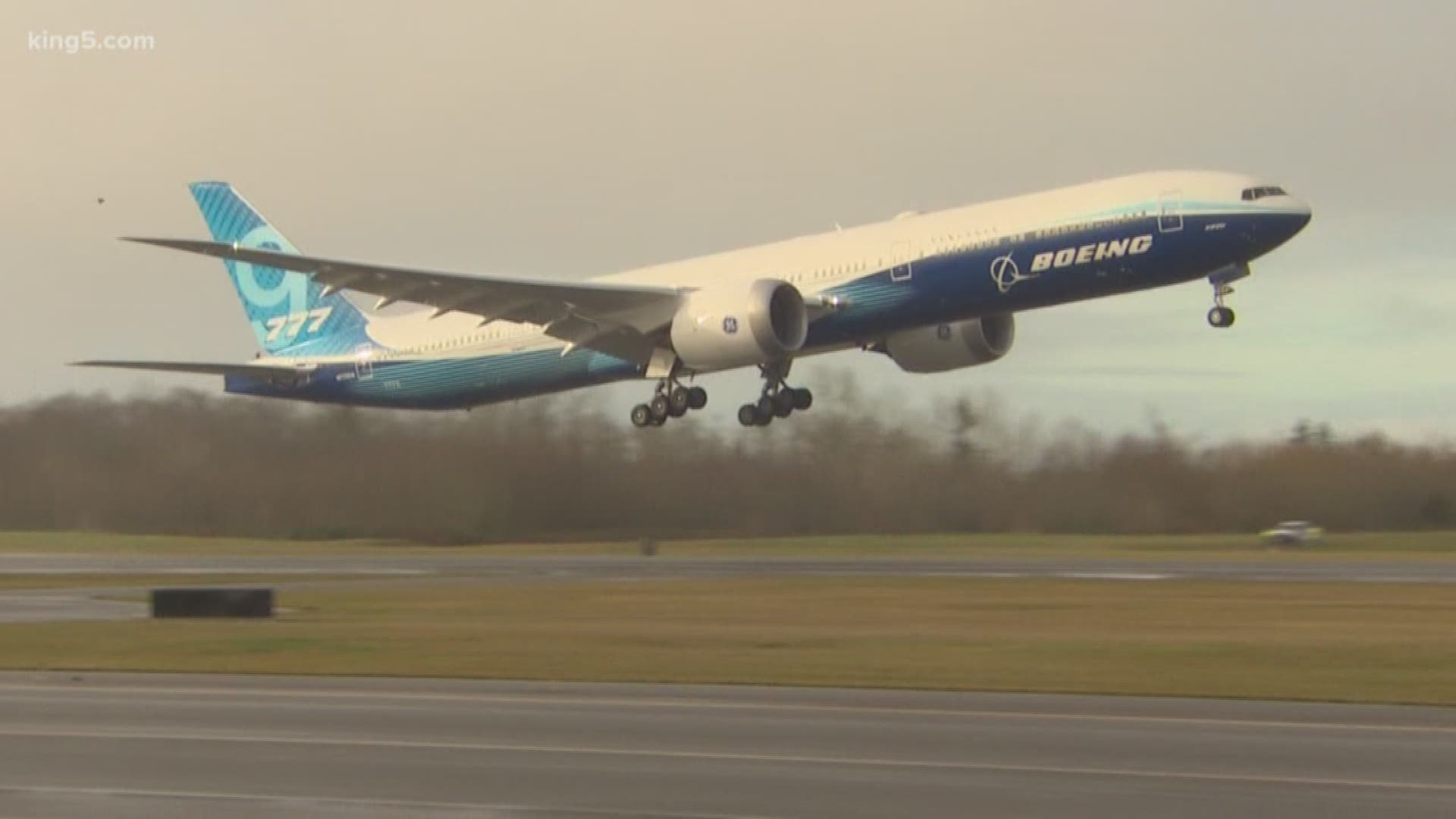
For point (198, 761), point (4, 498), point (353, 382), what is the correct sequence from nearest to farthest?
1. point (198, 761)
2. point (353, 382)
3. point (4, 498)

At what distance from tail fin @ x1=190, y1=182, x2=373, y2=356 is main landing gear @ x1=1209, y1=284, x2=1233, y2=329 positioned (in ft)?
70.1

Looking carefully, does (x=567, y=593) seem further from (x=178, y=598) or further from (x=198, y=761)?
(x=198, y=761)

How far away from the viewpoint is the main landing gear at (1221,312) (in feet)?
125

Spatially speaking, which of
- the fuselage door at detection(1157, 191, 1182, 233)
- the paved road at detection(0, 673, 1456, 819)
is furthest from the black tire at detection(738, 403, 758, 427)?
the paved road at detection(0, 673, 1456, 819)

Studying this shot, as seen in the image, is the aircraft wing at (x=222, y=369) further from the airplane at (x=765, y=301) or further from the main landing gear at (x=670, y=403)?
the main landing gear at (x=670, y=403)

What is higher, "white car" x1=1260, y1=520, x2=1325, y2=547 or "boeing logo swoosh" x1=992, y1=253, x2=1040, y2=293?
"boeing logo swoosh" x1=992, y1=253, x2=1040, y2=293

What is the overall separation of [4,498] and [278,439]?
11610 mm

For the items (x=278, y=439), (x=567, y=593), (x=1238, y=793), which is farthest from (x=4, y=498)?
(x=1238, y=793)

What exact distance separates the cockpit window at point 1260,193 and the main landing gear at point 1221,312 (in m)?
1.88

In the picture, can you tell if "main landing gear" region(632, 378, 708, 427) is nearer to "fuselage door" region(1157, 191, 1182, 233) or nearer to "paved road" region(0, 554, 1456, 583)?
"paved road" region(0, 554, 1456, 583)

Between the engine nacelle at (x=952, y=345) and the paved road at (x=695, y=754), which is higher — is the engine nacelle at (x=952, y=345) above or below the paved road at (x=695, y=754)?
above

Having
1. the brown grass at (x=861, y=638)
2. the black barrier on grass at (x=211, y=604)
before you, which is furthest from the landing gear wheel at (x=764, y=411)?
the black barrier on grass at (x=211, y=604)

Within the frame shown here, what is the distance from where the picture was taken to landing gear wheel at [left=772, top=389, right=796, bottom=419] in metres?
46.2

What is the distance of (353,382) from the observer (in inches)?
1980
